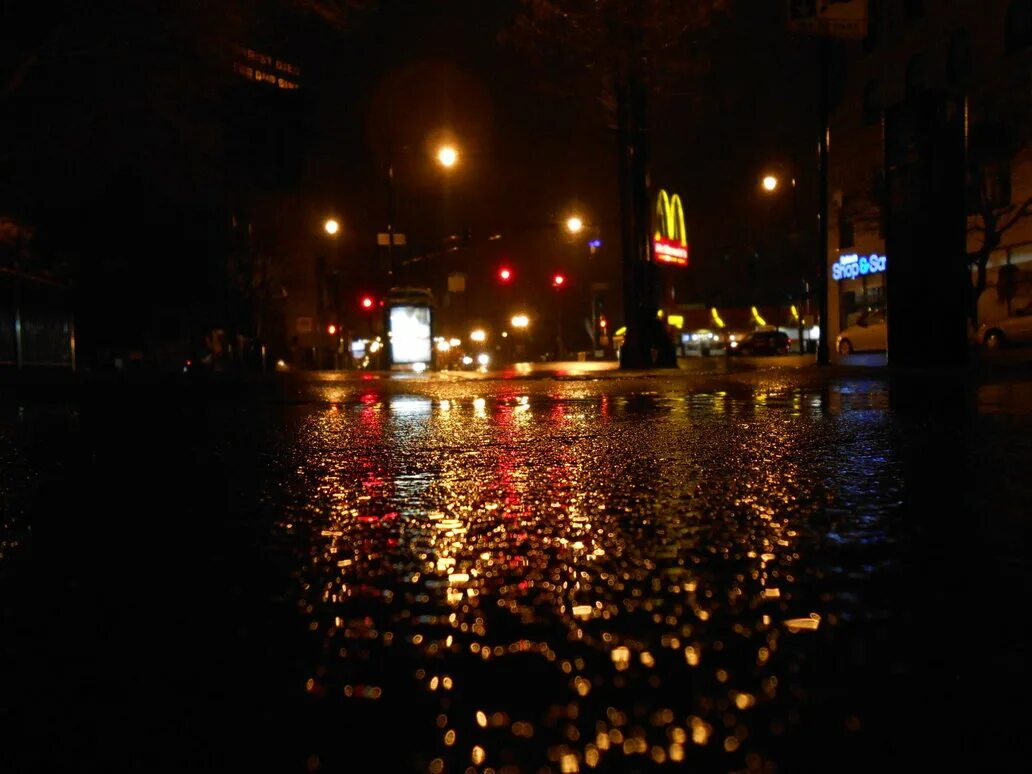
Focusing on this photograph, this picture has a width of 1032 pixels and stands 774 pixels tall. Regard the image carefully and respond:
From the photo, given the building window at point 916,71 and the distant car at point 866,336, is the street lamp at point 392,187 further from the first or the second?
the building window at point 916,71

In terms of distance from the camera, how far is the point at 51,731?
1591mm

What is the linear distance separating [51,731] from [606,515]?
2035 millimetres

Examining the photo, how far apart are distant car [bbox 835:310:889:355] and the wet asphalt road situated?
30.4 meters

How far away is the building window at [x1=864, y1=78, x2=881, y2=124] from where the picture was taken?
43.5 meters

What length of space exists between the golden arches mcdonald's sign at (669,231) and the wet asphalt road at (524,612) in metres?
40.5

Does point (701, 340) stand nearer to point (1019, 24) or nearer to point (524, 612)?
point (1019, 24)

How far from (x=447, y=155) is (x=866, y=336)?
16.5m

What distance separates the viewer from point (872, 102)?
145ft

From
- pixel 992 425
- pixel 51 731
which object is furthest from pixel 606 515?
pixel 992 425

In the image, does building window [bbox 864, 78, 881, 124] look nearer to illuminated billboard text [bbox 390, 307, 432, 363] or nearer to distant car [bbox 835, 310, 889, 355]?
distant car [bbox 835, 310, 889, 355]

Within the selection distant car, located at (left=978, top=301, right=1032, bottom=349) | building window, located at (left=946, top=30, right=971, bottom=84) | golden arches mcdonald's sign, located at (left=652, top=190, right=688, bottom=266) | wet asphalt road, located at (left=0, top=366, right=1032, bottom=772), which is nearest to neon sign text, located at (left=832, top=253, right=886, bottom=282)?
A: golden arches mcdonald's sign, located at (left=652, top=190, right=688, bottom=266)

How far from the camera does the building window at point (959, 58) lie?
1453 inches

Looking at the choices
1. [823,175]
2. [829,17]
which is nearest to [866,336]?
[823,175]

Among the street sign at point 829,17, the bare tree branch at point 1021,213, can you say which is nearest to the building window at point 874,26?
the bare tree branch at point 1021,213
